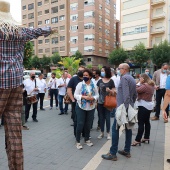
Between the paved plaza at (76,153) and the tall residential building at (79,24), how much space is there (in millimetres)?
45237

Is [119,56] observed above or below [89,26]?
below

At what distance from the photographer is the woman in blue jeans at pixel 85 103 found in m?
4.73

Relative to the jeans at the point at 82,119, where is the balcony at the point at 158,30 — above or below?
above

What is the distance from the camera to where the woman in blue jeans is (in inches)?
186

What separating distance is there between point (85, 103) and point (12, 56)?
2.70 m

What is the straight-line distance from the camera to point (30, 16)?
206 ft

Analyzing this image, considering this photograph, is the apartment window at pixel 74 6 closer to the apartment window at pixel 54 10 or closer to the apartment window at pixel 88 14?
the apartment window at pixel 88 14

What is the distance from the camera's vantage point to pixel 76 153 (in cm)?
439

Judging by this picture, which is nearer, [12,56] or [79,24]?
[12,56]

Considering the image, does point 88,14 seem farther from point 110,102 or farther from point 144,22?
point 110,102

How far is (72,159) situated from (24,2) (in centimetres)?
6893

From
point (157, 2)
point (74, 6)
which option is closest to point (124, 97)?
point (157, 2)

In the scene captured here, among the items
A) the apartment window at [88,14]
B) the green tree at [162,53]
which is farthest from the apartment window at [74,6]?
the green tree at [162,53]

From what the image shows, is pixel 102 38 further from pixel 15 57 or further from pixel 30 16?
pixel 15 57
